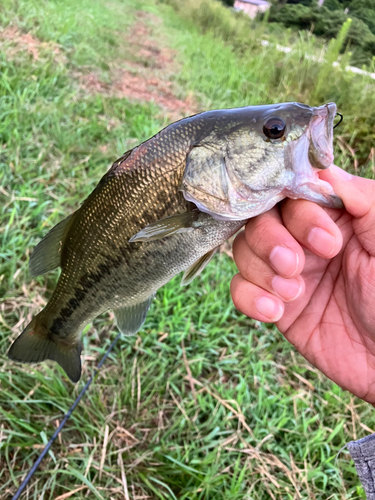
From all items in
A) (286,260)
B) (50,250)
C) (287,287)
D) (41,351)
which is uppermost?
(286,260)

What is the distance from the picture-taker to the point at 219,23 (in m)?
7.21

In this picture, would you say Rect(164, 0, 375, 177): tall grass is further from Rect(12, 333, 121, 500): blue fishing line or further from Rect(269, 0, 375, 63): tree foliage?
Rect(12, 333, 121, 500): blue fishing line

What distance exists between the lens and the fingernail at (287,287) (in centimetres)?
132

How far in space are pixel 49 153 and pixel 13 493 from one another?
115 inches

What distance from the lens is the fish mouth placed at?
107 cm

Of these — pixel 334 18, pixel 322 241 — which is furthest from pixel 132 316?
pixel 334 18

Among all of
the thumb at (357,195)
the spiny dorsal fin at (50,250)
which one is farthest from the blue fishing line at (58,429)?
the thumb at (357,195)

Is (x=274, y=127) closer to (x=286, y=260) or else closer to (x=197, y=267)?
(x=286, y=260)

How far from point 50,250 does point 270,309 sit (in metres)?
1.00

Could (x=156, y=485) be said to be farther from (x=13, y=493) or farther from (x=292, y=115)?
(x=292, y=115)

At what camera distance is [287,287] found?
1.32 m

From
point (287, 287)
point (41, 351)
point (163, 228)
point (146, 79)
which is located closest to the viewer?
point (163, 228)

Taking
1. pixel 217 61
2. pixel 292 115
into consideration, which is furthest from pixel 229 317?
pixel 217 61

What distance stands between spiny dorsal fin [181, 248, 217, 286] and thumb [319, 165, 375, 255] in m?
0.53
